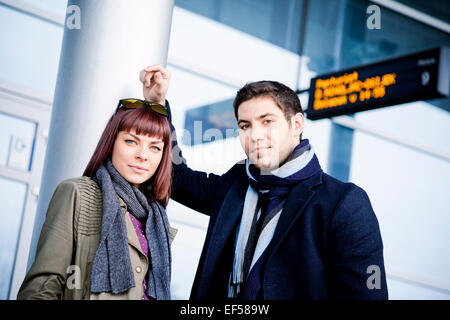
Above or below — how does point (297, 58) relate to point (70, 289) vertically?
above

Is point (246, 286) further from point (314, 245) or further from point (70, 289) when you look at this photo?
point (70, 289)

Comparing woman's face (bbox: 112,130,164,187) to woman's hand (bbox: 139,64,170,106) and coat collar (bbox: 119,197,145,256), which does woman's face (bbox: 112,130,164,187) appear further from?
woman's hand (bbox: 139,64,170,106)

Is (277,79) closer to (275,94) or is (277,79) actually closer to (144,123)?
(275,94)

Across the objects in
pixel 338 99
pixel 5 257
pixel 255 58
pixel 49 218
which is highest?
pixel 255 58

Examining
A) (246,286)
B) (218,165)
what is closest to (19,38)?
(218,165)

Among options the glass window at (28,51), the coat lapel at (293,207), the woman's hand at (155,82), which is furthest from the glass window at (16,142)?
the coat lapel at (293,207)

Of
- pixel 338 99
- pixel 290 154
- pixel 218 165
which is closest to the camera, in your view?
pixel 290 154

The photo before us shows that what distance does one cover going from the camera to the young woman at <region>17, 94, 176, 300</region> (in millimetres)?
1985

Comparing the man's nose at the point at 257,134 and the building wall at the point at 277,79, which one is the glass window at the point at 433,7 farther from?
the man's nose at the point at 257,134

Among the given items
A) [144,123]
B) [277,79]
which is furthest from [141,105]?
[277,79]

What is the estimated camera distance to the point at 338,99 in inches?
229

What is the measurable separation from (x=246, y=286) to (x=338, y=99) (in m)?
3.92

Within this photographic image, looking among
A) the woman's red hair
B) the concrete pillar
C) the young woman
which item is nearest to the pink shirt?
the young woman

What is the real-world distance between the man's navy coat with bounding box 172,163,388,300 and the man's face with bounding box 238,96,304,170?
0.18m
